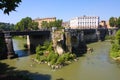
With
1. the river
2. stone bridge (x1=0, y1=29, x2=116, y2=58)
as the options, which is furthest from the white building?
the river

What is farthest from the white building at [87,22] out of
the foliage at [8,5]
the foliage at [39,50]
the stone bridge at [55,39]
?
the foliage at [8,5]

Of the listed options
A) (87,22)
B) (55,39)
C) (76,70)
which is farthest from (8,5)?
(87,22)

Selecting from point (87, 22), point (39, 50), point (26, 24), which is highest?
point (87, 22)

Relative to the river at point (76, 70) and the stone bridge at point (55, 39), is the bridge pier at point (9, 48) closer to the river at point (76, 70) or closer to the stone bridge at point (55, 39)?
the stone bridge at point (55, 39)

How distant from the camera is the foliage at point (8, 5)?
21.4 meters

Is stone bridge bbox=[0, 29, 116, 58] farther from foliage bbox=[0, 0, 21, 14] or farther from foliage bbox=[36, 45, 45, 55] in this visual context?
foliage bbox=[0, 0, 21, 14]

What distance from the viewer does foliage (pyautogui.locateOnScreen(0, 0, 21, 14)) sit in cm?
2136

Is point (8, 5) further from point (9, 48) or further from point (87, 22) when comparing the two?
point (87, 22)

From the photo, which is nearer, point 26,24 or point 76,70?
point 76,70

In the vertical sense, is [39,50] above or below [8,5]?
below

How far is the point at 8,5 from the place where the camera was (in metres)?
21.6

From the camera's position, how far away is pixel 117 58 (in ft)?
164

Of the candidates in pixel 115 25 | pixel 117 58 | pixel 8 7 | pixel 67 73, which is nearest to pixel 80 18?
pixel 115 25

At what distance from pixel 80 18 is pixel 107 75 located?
132 meters
